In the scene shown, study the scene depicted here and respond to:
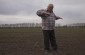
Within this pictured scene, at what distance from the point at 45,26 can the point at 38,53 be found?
3.47 feet

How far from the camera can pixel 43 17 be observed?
1052 cm

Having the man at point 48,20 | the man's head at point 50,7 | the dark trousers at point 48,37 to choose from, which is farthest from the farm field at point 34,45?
the man's head at point 50,7

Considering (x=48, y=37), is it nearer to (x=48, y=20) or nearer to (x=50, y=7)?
(x=48, y=20)

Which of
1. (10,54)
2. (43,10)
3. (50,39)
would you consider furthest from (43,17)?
(10,54)

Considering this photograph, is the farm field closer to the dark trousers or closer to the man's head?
the dark trousers

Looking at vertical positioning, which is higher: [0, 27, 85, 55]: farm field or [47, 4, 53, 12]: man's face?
[47, 4, 53, 12]: man's face

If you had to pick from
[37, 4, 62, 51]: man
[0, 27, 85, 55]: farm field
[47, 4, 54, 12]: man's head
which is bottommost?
[0, 27, 85, 55]: farm field

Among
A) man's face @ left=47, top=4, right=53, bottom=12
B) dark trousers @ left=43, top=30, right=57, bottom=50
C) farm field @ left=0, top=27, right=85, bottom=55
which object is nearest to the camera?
man's face @ left=47, top=4, right=53, bottom=12

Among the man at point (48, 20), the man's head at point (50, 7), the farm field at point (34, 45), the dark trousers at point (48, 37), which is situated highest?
the man's head at point (50, 7)

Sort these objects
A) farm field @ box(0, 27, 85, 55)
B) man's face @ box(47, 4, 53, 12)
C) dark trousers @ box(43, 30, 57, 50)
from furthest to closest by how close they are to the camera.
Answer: farm field @ box(0, 27, 85, 55), dark trousers @ box(43, 30, 57, 50), man's face @ box(47, 4, 53, 12)

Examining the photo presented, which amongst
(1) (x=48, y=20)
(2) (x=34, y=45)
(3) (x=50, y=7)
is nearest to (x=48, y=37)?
(1) (x=48, y=20)

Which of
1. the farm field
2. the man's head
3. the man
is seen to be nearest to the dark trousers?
the man

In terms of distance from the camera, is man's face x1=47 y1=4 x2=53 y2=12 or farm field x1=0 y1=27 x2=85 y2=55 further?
farm field x1=0 y1=27 x2=85 y2=55

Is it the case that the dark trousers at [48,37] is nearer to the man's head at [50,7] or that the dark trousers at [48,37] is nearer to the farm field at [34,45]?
the farm field at [34,45]
